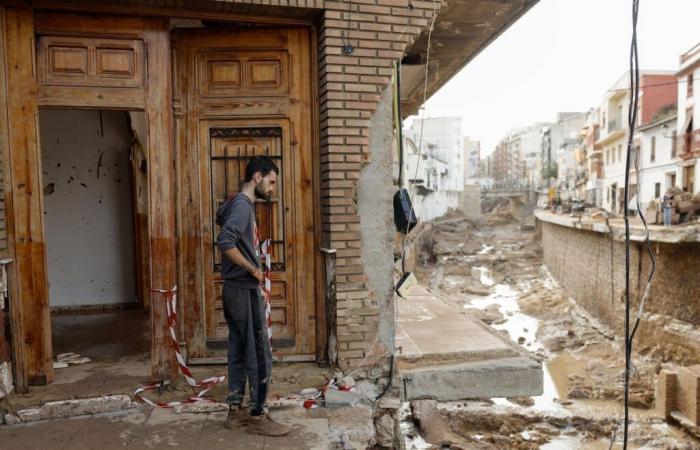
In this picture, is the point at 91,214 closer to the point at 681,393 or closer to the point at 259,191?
the point at 259,191

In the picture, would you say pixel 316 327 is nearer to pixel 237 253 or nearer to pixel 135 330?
pixel 237 253

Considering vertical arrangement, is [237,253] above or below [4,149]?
below

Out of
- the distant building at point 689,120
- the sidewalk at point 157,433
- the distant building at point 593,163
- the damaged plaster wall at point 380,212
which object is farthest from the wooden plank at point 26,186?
the distant building at point 593,163

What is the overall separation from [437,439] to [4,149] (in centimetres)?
590

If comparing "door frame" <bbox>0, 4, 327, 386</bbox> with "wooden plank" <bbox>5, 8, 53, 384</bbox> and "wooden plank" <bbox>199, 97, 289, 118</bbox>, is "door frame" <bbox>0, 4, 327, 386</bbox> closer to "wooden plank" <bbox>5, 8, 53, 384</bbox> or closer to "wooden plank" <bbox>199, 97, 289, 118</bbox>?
"wooden plank" <bbox>5, 8, 53, 384</bbox>

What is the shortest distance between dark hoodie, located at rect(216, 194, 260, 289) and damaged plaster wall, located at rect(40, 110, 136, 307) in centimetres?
493

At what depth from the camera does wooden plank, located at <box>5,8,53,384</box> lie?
14.0ft

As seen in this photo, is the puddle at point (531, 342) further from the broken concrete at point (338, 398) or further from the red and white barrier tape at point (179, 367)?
the red and white barrier tape at point (179, 367)

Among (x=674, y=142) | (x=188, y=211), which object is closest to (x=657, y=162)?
(x=674, y=142)

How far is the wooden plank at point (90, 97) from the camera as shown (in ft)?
14.3

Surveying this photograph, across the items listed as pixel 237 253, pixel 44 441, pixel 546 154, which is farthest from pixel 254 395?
pixel 546 154

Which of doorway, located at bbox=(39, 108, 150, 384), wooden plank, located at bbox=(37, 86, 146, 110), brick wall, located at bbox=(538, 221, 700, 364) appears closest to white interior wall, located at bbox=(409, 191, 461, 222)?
brick wall, located at bbox=(538, 221, 700, 364)

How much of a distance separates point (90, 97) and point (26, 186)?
96 centimetres

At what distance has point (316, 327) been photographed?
5012mm
